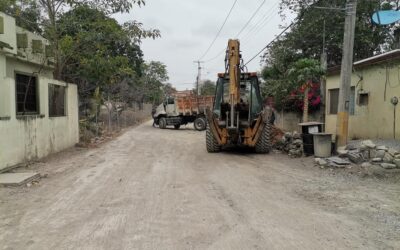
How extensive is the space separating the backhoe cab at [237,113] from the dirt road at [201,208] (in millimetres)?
2554

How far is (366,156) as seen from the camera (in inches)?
412

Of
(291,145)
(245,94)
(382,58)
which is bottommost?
(291,145)

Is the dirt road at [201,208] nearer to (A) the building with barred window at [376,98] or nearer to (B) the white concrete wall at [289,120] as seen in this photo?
(A) the building with barred window at [376,98]

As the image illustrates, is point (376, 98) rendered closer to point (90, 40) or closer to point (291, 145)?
point (291, 145)

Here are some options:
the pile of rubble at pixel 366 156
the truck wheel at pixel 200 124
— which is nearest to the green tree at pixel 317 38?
the truck wheel at pixel 200 124

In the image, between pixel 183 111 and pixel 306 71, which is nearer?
pixel 306 71

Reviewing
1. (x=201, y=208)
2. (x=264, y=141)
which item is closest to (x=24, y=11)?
(x=264, y=141)

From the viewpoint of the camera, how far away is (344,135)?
11.9 meters

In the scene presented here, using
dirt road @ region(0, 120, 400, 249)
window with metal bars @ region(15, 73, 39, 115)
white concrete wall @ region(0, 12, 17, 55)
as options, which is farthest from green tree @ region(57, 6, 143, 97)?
dirt road @ region(0, 120, 400, 249)

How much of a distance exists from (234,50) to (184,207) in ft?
25.5

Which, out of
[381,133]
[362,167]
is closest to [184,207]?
[362,167]

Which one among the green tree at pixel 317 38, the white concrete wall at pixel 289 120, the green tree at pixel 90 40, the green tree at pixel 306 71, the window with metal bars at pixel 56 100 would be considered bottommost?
the white concrete wall at pixel 289 120

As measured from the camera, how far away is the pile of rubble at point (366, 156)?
9.84 m

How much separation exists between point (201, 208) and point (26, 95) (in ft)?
25.0
